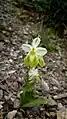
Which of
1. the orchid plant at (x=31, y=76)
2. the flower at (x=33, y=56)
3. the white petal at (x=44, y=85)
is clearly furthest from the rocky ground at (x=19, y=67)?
the flower at (x=33, y=56)

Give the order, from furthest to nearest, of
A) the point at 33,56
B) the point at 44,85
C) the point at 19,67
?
the point at 19,67 < the point at 44,85 < the point at 33,56

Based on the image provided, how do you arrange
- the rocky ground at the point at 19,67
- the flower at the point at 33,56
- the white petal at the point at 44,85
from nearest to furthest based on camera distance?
1. the flower at the point at 33,56
2. the rocky ground at the point at 19,67
3. the white petal at the point at 44,85

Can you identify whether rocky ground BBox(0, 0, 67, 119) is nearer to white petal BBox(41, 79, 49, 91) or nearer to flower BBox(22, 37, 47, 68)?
white petal BBox(41, 79, 49, 91)

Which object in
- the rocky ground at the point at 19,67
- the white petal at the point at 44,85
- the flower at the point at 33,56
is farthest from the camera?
the white petal at the point at 44,85

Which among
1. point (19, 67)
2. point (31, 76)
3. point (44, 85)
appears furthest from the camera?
point (19, 67)

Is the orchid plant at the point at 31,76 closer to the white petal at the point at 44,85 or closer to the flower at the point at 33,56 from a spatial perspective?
the flower at the point at 33,56

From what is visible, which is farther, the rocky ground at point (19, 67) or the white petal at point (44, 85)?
the white petal at point (44, 85)

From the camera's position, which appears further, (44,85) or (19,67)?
(19,67)

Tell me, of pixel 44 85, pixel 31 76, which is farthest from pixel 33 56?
pixel 44 85

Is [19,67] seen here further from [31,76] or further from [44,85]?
[31,76]
